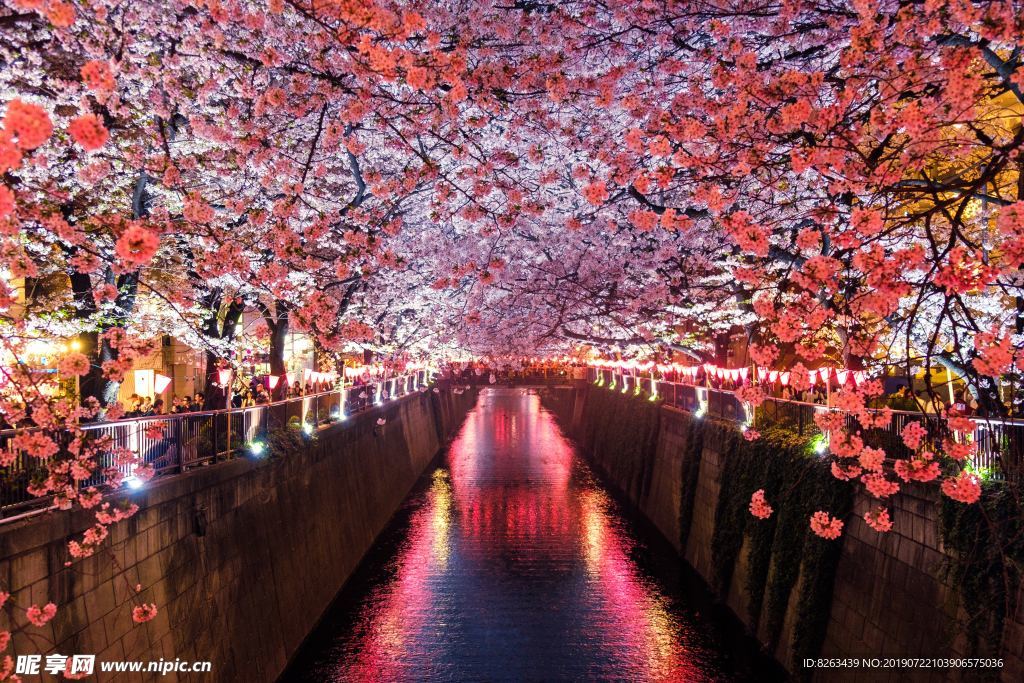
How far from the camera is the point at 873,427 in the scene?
11.1 meters

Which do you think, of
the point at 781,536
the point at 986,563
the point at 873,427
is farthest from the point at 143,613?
the point at 781,536

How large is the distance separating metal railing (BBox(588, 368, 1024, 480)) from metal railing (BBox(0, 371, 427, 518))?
752cm

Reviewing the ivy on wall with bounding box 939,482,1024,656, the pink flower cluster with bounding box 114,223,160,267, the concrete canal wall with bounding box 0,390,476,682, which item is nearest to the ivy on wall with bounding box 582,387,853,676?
the ivy on wall with bounding box 939,482,1024,656

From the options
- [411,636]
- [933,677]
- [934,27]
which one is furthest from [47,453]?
[411,636]

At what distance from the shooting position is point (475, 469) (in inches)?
1676

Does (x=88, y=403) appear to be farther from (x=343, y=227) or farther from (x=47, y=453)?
(x=343, y=227)

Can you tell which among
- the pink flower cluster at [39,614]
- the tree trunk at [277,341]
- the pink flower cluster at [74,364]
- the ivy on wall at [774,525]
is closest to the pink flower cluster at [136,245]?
the pink flower cluster at [74,364]

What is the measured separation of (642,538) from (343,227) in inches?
565

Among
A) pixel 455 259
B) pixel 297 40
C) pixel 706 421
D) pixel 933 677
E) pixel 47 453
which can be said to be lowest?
pixel 933 677

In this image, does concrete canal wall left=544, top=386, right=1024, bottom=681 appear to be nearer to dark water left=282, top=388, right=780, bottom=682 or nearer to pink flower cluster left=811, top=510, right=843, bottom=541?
pink flower cluster left=811, top=510, right=843, bottom=541

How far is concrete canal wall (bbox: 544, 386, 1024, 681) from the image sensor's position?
30.6 ft

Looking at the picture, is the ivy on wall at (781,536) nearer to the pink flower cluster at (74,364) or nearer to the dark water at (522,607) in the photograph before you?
the dark water at (522,607)

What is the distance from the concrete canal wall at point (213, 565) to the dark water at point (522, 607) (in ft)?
4.07

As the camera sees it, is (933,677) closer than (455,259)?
Yes
